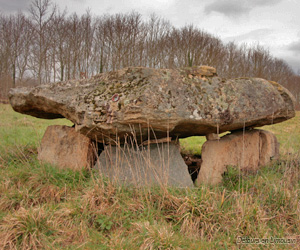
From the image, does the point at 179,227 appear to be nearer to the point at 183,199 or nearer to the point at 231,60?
the point at 183,199

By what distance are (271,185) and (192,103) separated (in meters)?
1.49

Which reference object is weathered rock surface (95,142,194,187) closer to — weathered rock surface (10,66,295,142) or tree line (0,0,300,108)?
weathered rock surface (10,66,295,142)

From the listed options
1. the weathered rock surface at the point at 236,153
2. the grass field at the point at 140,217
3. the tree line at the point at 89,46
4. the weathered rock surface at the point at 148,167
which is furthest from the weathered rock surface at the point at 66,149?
the tree line at the point at 89,46

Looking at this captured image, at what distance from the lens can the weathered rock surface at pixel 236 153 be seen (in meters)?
3.65

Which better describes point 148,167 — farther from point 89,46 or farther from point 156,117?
point 89,46

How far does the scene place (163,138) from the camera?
3627 millimetres

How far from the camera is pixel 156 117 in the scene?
116 inches

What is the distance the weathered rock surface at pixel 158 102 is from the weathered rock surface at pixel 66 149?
1.14 feet

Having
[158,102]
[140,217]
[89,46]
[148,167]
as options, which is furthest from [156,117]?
[89,46]

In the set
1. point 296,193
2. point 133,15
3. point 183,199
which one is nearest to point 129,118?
point 183,199

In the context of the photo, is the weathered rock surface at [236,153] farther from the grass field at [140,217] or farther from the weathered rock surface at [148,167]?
the grass field at [140,217]

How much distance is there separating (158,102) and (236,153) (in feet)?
5.78

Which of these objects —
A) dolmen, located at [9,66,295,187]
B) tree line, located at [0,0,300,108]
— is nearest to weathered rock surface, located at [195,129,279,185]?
dolmen, located at [9,66,295,187]

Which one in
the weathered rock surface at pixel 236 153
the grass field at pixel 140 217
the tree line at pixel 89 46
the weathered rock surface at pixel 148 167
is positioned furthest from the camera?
the tree line at pixel 89 46
